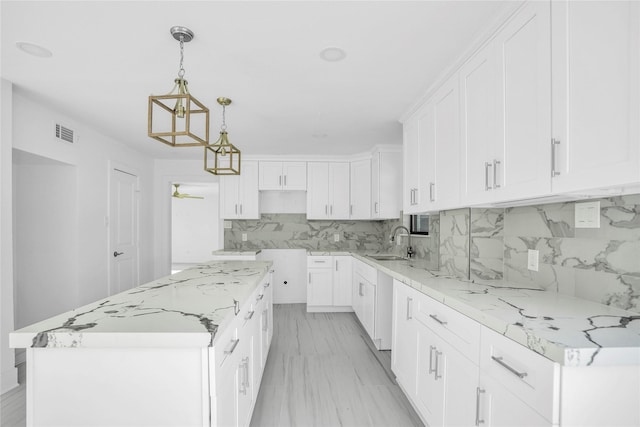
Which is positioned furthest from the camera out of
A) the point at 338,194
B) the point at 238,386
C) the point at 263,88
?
the point at 338,194

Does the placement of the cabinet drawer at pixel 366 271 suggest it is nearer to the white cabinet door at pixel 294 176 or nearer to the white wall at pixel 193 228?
the white cabinet door at pixel 294 176

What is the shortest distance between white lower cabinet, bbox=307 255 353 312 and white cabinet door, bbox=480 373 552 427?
3391mm

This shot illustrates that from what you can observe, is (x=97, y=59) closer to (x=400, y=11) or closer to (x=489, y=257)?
(x=400, y=11)

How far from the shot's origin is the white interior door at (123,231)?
424cm

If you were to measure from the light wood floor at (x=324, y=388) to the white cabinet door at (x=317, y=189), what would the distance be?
1.96m

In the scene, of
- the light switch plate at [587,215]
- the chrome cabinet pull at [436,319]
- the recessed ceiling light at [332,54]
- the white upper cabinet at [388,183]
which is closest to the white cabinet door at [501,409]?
the chrome cabinet pull at [436,319]

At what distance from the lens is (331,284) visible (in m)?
4.73

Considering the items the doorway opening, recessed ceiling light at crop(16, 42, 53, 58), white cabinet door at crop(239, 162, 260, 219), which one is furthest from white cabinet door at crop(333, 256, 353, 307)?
the doorway opening

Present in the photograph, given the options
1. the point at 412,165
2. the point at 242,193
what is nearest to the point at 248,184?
the point at 242,193

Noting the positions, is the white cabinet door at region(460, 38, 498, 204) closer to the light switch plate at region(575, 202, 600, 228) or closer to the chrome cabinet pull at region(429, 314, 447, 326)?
the light switch plate at region(575, 202, 600, 228)

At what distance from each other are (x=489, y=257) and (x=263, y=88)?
7.05 ft

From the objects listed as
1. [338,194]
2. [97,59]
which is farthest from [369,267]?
[97,59]

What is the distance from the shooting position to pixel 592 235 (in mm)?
1472

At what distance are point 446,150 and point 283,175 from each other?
3250 mm
